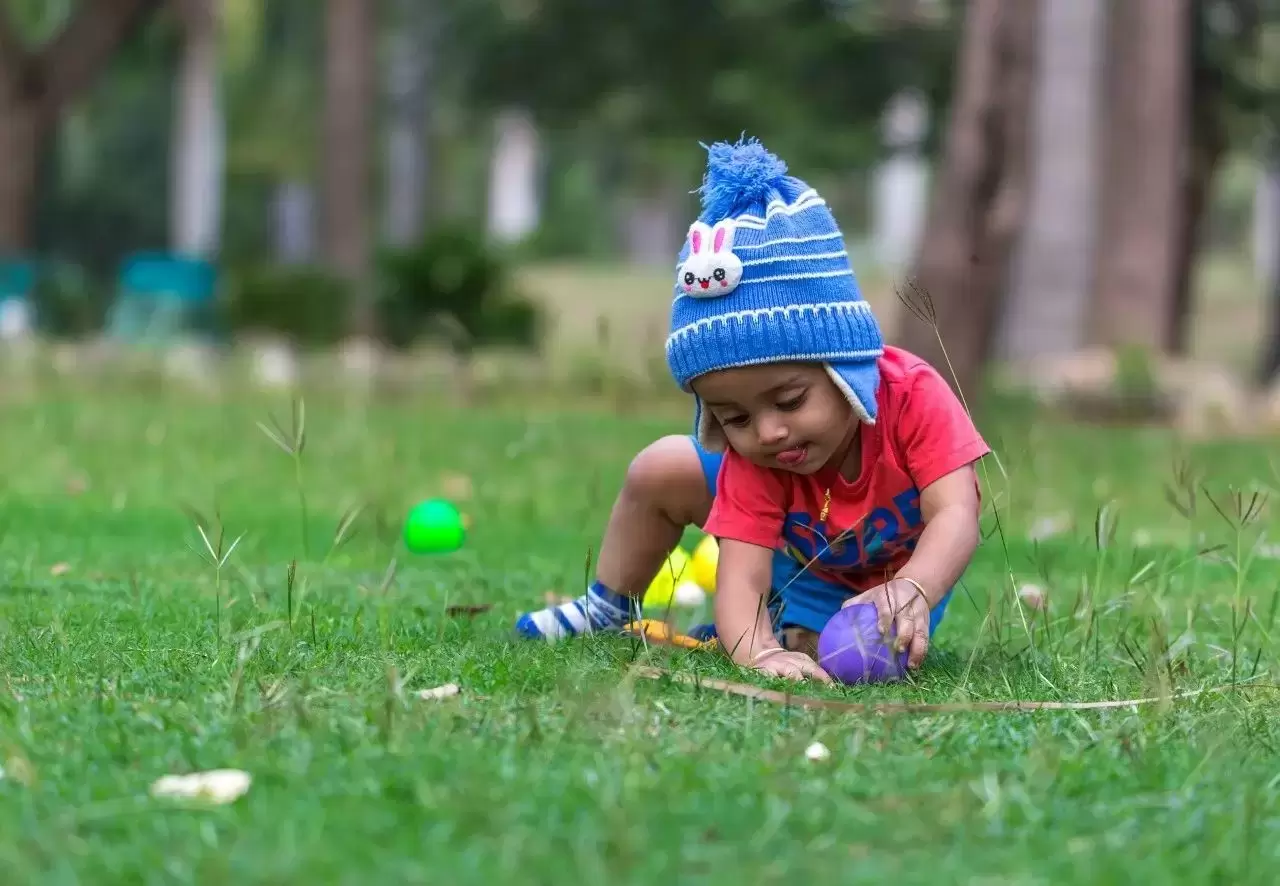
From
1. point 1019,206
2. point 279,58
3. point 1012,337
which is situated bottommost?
point 1012,337

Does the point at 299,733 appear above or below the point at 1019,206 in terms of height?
below

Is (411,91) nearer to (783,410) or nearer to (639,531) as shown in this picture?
(639,531)

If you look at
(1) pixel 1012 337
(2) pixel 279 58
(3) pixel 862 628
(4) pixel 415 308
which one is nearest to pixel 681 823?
(3) pixel 862 628

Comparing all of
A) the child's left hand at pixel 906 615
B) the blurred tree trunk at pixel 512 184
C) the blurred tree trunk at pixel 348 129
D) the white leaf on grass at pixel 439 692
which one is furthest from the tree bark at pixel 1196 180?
the blurred tree trunk at pixel 512 184

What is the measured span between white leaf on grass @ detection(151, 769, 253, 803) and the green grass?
0.07 ft

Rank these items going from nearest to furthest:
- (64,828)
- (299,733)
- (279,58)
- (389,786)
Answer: (64,828)
(389,786)
(299,733)
(279,58)

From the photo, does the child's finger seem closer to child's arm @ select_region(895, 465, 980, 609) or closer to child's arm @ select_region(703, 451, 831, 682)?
child's arm @ select_region(895, 465, 980, 609)

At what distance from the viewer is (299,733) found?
2.32 meters

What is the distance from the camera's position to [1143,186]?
13.1 metres

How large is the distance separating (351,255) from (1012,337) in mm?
7123

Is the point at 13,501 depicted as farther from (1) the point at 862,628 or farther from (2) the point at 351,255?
(2) the point at 351,255

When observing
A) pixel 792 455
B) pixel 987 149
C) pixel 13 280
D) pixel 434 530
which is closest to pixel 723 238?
pixel 792 455

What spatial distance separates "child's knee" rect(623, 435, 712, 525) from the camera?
11.5 feet

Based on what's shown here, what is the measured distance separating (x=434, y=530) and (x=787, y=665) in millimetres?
2219
